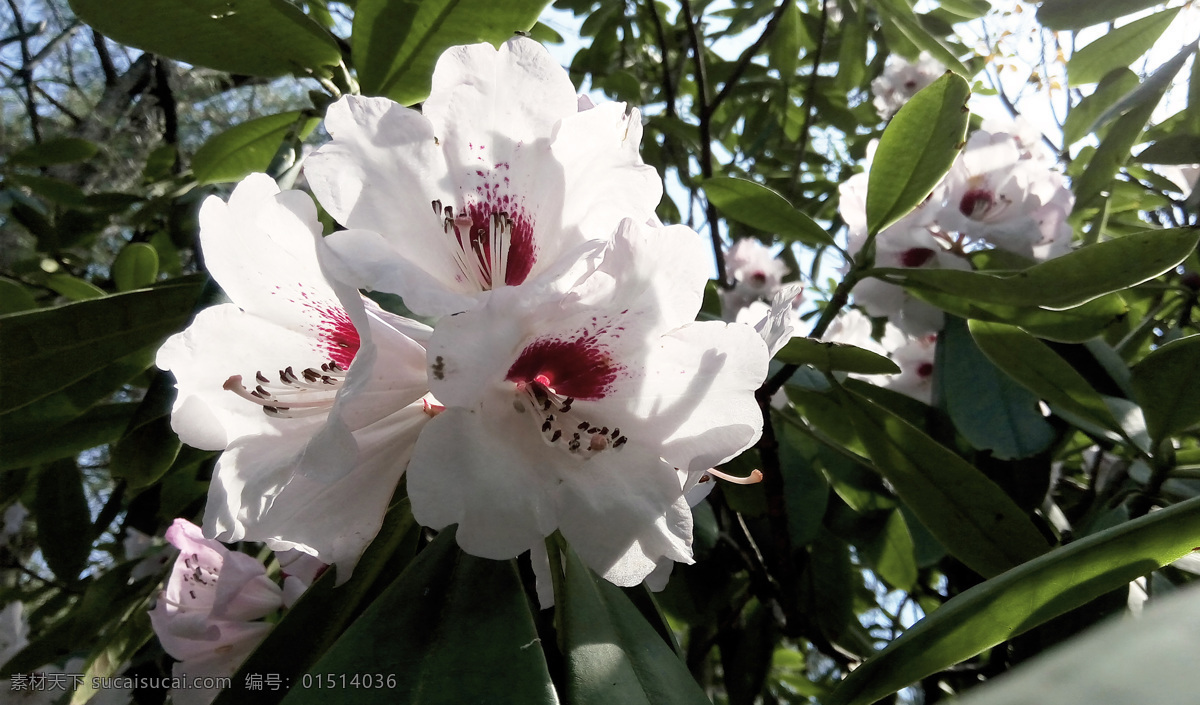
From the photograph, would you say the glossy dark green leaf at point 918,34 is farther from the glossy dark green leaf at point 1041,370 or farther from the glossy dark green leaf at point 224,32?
the glossy dark green leaf at point 224,32

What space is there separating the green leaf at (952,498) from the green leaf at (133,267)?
1.23 metres

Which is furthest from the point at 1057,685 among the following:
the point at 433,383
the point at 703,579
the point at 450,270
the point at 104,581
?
the point at 104,581

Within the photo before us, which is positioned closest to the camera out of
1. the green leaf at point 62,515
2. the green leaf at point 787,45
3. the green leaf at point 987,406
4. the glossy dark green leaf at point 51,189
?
the green leaf at point 987,406

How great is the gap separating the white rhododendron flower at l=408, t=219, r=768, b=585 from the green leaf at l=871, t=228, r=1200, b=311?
407 mm

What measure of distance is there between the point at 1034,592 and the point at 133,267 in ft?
4.67

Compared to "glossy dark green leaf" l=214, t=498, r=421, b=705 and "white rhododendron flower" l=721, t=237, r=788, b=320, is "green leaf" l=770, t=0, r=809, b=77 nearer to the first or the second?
"white rhododendron flower" l=721, t=237, r=788, b=320

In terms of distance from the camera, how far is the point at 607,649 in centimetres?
56

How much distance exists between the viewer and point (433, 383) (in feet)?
1.57

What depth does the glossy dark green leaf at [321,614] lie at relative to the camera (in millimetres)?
614

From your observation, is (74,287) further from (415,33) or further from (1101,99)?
(1101,99)

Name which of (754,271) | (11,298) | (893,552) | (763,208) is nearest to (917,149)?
(763,208)

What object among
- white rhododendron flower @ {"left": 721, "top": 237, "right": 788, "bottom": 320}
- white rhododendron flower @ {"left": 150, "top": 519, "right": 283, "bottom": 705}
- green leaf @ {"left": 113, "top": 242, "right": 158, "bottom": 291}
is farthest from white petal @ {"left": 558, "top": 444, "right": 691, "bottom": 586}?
white rhododendron flower @ {"left": 721, "top": 237, "right": 788, "bottom": 320}

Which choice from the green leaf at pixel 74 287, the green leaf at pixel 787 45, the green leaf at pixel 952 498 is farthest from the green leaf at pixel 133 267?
the green leaf at pixel 787 45

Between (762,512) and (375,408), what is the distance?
825mm
